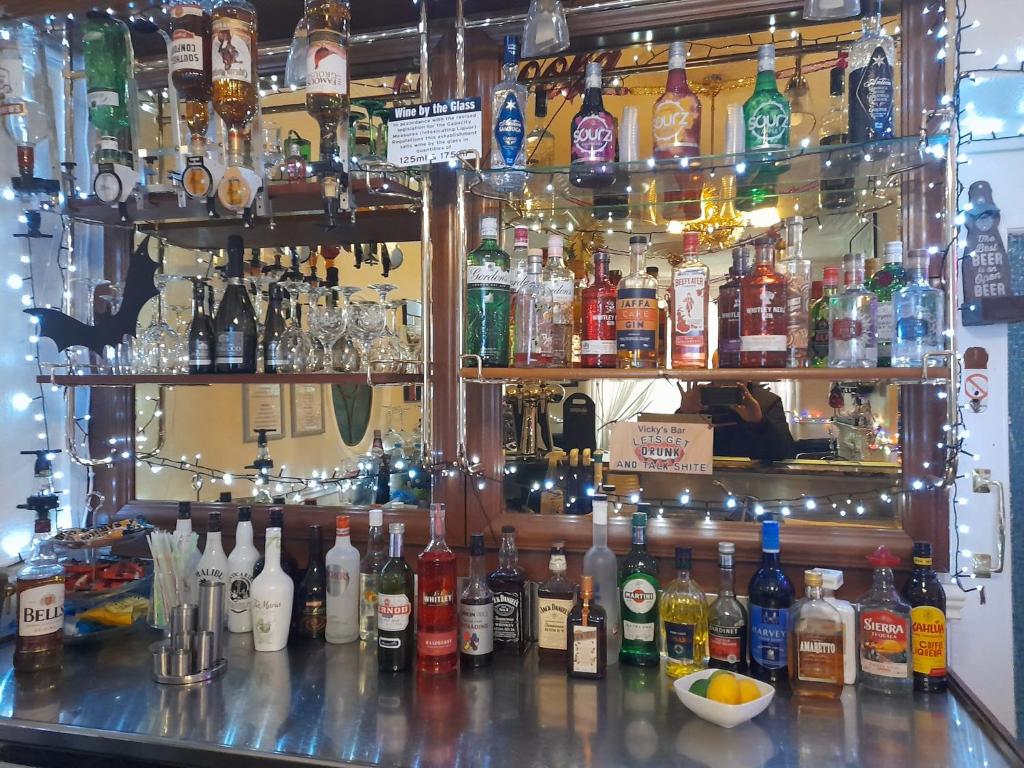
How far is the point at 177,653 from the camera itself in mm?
1366

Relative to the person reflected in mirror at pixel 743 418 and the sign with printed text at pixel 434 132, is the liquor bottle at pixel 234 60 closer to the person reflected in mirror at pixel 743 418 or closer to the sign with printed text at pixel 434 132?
the sign with printed text at pixel 434 132

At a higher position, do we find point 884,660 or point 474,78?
point 474,78

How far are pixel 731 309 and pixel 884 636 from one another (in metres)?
0.68

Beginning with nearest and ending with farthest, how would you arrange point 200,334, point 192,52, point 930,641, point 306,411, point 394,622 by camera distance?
point 930,641 < point 394,622 < point 192,52 < point 200,334 < point 306,411

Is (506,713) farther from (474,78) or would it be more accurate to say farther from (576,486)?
(474,78)

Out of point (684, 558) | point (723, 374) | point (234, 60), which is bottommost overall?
point (684, 558)

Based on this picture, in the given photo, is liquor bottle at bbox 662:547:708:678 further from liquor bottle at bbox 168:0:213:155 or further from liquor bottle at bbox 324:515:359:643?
liquor bottle at bbox 168:0:213:155

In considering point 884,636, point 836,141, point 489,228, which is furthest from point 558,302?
point 884,636

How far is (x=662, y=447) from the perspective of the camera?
5.19ft

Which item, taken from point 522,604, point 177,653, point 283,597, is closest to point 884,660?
point 522,604

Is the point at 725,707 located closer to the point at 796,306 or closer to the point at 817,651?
the point at 817,651

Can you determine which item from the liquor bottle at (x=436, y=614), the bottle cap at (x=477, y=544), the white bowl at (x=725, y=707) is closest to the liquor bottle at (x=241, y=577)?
the liquor bottle at (x=436, y=614)

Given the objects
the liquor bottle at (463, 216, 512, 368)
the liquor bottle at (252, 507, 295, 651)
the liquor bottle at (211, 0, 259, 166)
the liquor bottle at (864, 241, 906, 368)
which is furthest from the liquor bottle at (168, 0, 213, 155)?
the liquor bottle at (864, 241, 906, 368)

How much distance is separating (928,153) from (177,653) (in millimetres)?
1784
